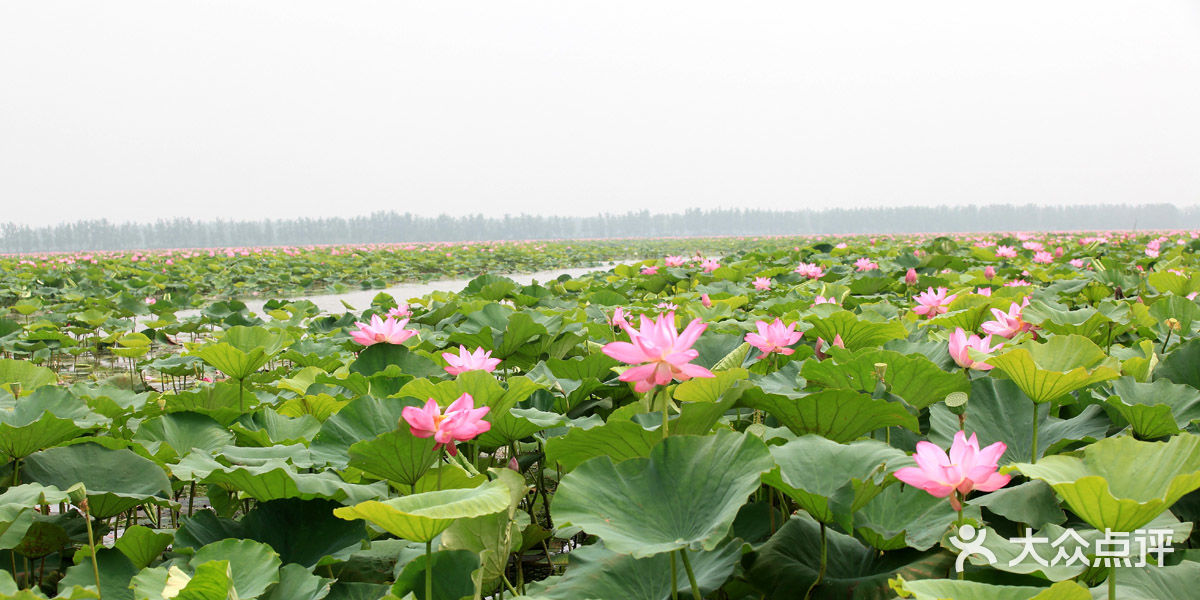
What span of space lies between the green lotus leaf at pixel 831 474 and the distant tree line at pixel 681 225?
3095 inches

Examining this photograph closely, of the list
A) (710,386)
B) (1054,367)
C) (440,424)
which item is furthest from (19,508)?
(1054,367)

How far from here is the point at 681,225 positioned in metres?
94.6

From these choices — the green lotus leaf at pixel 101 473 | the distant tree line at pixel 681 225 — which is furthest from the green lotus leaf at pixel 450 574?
the distant tree line at pixel 681 225

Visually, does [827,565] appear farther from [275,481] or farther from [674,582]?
[275,481]

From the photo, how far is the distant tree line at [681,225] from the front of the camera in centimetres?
7600

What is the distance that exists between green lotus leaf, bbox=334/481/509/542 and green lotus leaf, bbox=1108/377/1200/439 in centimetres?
106

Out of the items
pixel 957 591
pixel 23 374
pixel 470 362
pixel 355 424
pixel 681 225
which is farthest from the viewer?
pixel 681 225

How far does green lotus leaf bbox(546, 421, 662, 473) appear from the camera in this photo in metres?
1.01

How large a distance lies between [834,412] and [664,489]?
1.25ft

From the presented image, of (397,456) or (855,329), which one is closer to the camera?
(397,456)

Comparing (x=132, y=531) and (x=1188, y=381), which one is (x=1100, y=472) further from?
(x=132, y=531)

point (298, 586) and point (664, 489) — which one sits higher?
point (664, 489)

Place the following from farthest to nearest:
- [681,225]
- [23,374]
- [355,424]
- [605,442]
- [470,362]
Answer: [681,225] → [23,374] → [470,362] → [355,424] → [605,442]

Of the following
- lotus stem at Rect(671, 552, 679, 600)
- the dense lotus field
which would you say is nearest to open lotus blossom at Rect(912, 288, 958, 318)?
the dense lotus field
